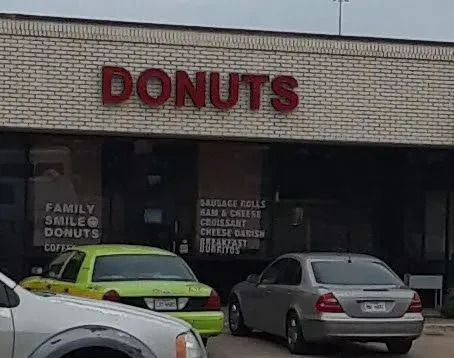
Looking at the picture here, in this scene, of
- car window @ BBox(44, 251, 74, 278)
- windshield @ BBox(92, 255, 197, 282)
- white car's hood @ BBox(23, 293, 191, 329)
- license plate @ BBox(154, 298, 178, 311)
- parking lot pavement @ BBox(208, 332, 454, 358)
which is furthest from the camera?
parking lot pavement @ BBox(208, 332, 454, 358)

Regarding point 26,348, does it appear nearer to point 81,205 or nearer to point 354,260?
point 354,260

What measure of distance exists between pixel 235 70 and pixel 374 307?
21.1ft

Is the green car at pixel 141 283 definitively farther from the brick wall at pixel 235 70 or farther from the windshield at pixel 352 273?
the brick wall at pixel 235 70

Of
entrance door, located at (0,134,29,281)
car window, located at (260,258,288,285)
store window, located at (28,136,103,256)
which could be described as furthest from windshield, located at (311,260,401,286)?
entrance door, located at (0,134,29,281)

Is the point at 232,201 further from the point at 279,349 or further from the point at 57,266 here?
the point at 57,266

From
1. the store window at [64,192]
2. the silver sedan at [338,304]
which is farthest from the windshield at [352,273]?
the store window at [64,192]

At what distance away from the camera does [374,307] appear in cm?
1354

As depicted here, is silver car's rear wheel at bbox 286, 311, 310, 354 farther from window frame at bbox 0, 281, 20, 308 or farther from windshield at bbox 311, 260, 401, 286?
window frame at bbox 0, 281, 20, 308

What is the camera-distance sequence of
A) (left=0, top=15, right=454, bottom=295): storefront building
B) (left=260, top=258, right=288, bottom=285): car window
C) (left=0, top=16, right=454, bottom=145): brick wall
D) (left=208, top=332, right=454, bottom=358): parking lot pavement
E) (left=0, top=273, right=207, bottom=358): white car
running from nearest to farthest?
(left=0, top=273, right=207, bottom=358): white car < (left=208, top=332, right=454, bottom=358): parking lot pavement < (left=260, top=258, right=288, bottom=285): car window < (left=0, top=16, right=454, bottom=145): brick wall < (left=0, top=15, right=454, bottom=295): storefront building

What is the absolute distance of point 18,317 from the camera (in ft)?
24.2

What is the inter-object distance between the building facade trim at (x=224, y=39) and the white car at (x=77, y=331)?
10.8 metres

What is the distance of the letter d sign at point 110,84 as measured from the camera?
17.9 m

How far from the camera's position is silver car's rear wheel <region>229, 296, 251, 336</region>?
1623cm

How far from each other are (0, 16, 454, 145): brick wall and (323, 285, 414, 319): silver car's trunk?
569 cm
